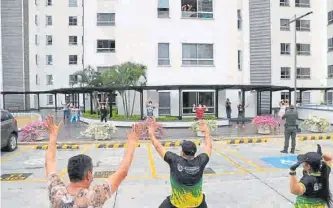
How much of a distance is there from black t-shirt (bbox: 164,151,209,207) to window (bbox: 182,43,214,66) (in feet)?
78.1

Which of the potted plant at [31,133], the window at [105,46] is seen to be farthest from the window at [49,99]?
the potted plant at [31,133]

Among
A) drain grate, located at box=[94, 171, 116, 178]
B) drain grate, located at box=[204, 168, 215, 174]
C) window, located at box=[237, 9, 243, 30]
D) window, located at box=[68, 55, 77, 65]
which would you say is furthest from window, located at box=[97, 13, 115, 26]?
drain grate, located at box=[204, 168, 215, 174]

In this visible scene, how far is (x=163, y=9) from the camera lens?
28.1 meters

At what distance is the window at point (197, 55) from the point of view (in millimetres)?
27953

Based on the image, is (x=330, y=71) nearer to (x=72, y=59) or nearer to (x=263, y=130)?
(x=263, y=130)

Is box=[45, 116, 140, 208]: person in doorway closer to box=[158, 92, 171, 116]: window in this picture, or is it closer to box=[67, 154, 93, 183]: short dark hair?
box=[67, 154, 93, 183]: short dark hair

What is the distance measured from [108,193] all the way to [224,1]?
27.8 m

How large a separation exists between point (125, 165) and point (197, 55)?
83.4 feet

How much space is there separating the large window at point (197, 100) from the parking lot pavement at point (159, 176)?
42.4 feet

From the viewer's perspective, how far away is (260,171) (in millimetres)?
10258

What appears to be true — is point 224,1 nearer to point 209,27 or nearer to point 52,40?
point 209,27

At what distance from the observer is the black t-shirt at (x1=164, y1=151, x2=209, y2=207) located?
4.24 m

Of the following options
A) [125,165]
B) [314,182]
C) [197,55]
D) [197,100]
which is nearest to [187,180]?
[125,165]

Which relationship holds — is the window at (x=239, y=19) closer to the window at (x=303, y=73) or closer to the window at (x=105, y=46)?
the window at (x=105, y=46)
